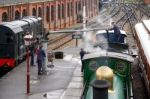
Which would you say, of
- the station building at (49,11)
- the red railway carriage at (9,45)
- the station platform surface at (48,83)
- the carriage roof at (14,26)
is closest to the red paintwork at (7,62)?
the red railway carriage at (9,45)

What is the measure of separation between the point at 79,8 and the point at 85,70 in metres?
61.2

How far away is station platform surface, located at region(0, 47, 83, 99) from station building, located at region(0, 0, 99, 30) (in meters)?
14.2

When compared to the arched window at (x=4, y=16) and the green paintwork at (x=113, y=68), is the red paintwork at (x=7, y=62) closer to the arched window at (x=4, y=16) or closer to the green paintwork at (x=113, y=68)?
the green paintwork at (x=113, y=68)

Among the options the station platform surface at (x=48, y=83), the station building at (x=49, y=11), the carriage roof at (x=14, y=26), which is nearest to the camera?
the station platform surface at (x=48, y=83)

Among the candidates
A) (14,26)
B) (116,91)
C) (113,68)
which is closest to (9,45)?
(14,26)

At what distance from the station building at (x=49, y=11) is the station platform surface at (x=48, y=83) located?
14.2 meters

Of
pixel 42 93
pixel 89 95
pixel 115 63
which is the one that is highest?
pixel 115 63

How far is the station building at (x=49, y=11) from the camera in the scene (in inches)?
1489

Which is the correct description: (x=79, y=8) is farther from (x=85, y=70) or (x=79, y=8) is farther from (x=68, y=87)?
(x=85, y=70)

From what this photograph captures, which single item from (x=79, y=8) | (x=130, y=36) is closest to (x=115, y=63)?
(x=130, y=36)

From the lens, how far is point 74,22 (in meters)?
66.4

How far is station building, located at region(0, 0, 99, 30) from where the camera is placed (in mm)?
37812

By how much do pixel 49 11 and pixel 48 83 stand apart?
1348 inches

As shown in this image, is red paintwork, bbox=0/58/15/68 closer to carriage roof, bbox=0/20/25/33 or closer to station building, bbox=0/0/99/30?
carriage roof, bbox=0/20/25/33
